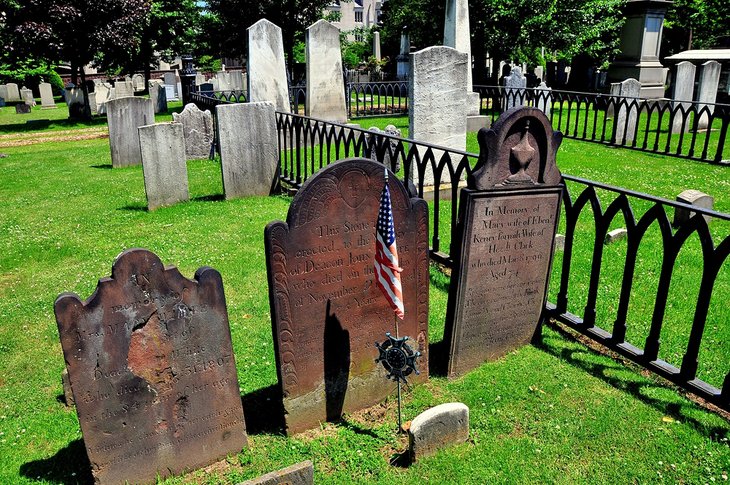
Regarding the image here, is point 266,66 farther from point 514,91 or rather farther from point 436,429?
point 436,429

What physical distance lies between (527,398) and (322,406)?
4.78ft

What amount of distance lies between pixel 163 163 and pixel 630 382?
737cm

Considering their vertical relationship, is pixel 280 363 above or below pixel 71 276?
above

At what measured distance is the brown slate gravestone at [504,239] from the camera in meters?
4.04

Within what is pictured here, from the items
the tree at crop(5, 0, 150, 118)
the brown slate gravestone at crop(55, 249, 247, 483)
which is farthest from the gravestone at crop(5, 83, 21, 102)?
the brown slate gravestone at crop(55, 249, 247, 483)

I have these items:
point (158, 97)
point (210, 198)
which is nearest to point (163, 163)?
point (210, 198)

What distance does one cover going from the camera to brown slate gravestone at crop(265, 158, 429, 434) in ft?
11.1

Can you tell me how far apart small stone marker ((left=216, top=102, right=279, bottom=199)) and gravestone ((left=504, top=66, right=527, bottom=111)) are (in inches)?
388

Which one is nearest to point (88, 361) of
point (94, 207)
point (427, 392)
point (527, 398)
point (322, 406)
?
point (322, 406)

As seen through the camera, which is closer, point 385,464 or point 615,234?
point 385,464

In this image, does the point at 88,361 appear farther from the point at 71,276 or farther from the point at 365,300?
the point at 71,276

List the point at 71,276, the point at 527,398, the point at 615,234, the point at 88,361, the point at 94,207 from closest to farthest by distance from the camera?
1. the point at 88,361
2. the point at 527,398
3. the point at 71,276
4. the point at 615,234
5. the point at 94,207

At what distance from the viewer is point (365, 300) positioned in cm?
374

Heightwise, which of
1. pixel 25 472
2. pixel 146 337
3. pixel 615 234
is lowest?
pixel 25 472
